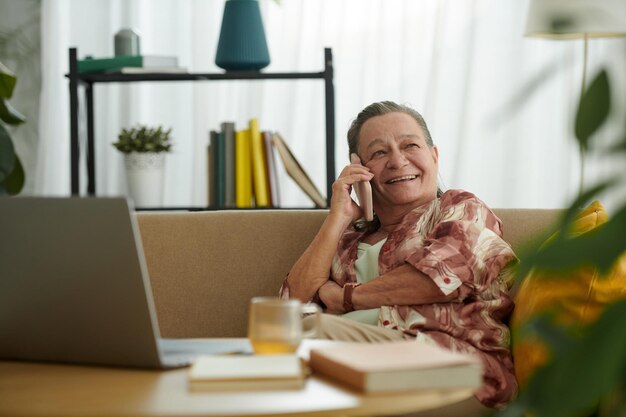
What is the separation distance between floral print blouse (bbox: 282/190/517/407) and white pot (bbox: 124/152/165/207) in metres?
1.37

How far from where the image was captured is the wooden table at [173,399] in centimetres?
89

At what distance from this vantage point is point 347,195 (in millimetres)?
2311

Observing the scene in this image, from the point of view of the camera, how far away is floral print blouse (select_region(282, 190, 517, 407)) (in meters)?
1.94

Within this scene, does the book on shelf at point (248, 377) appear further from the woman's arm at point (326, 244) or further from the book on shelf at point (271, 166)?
the book on shelf at point (271, 166)

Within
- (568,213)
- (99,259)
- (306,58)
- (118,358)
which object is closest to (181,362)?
(118,358)

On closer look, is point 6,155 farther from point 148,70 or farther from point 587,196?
point 587,196

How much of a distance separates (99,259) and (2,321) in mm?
233

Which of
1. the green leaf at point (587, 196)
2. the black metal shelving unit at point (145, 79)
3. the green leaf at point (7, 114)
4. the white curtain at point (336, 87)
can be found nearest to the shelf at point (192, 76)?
the black metal shelving unit at point (145, 79)

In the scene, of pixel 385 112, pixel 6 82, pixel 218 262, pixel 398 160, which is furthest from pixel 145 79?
pixel 398 160

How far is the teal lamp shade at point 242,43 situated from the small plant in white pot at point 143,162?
14.1 inches

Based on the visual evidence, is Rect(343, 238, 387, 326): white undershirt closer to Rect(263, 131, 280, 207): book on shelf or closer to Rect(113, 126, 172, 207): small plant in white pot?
Rect(263, 131, 280, 207): book on shelf

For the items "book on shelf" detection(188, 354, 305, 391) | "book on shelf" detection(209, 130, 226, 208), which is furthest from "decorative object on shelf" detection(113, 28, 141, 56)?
"book on shelf" detection(188, 354, 305, 391)

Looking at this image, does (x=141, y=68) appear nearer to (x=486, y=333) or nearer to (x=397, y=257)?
(x=397, y=257)

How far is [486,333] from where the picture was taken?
6.45 ft
